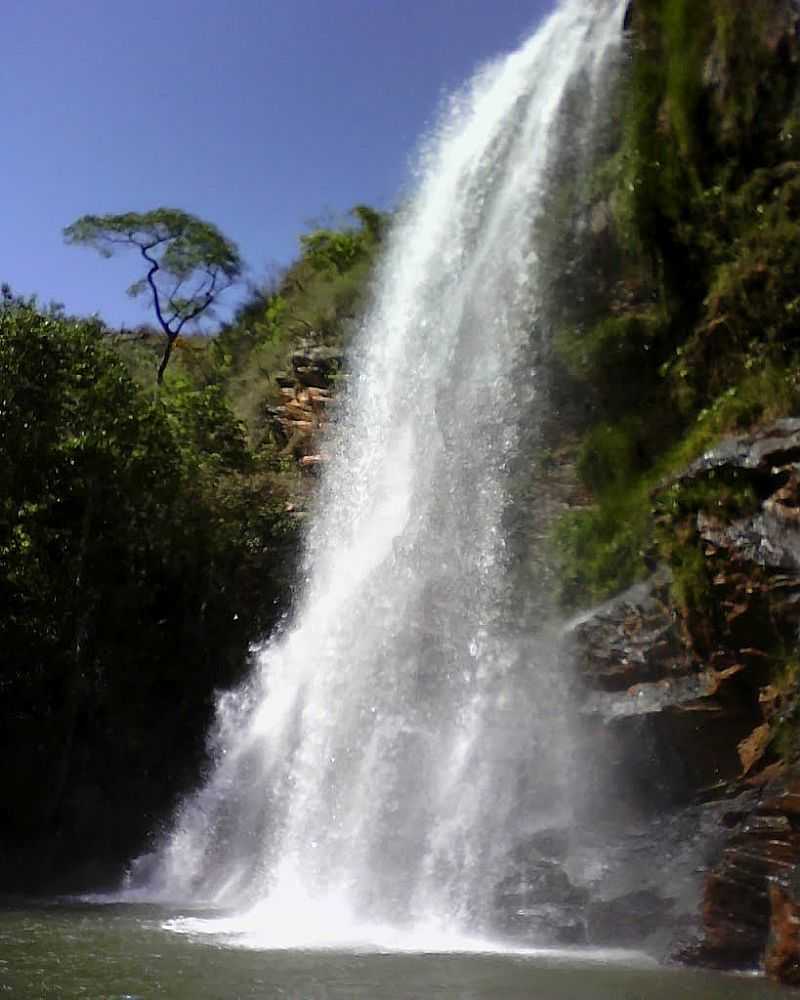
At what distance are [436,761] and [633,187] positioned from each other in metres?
7.85

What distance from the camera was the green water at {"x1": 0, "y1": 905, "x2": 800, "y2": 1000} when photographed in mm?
7508

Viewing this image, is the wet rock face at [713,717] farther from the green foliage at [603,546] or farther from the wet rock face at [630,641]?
the green foliage at [603,546]

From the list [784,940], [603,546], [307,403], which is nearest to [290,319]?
[307,403]

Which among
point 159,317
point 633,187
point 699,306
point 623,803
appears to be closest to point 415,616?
point 623,803

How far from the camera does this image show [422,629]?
14.0 metres

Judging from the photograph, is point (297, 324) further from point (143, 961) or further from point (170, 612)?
point (143, 961)

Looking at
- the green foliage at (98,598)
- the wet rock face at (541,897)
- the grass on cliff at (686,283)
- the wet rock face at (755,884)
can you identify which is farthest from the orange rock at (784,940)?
the green foliage at (98,598)

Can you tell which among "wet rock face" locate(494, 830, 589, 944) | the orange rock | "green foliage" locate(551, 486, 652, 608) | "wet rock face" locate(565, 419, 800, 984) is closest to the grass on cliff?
"green foliage" locate(551, 486, 652, 608)

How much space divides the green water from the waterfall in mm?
1266

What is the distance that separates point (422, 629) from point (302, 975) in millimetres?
6178

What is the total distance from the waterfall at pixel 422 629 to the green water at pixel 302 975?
4.15 feet

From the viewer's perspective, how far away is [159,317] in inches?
1314

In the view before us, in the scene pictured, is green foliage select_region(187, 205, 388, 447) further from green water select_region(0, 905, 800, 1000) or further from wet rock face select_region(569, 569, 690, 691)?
green water select_region(0, 905, 800, 1000)

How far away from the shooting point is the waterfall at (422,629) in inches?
457
